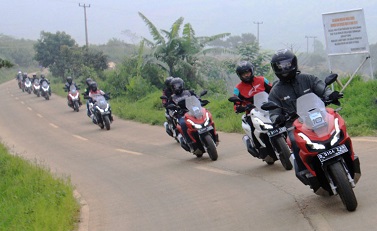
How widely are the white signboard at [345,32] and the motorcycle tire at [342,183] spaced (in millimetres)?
9887

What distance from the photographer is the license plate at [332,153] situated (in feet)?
21.7

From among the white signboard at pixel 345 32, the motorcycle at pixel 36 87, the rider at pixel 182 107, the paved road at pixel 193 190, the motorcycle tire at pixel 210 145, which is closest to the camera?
the paved road at pixel 193 190

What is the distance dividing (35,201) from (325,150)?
4.99 metres

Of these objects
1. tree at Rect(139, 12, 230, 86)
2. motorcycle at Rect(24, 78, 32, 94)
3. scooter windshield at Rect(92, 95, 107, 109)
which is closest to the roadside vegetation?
tree at Rect(139, 12, 230, 86)

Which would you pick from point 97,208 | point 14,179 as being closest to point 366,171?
point 97,208

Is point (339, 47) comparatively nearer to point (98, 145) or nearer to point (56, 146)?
point (98, 145)

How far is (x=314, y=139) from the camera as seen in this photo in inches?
265

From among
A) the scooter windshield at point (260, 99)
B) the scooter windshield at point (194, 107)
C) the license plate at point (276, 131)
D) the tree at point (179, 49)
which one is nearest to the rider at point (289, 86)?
the license plate at point (276, 131)

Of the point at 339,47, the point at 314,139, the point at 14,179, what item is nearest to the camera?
the point at 314,139

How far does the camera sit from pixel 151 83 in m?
33.2

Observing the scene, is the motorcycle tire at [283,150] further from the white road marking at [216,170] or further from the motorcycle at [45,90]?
the motorcycle at [45,90]

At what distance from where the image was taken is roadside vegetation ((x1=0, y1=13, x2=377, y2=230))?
9695 millimetres

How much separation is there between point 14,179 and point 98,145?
635cm

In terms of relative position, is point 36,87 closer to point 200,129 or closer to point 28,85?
point 28,85
